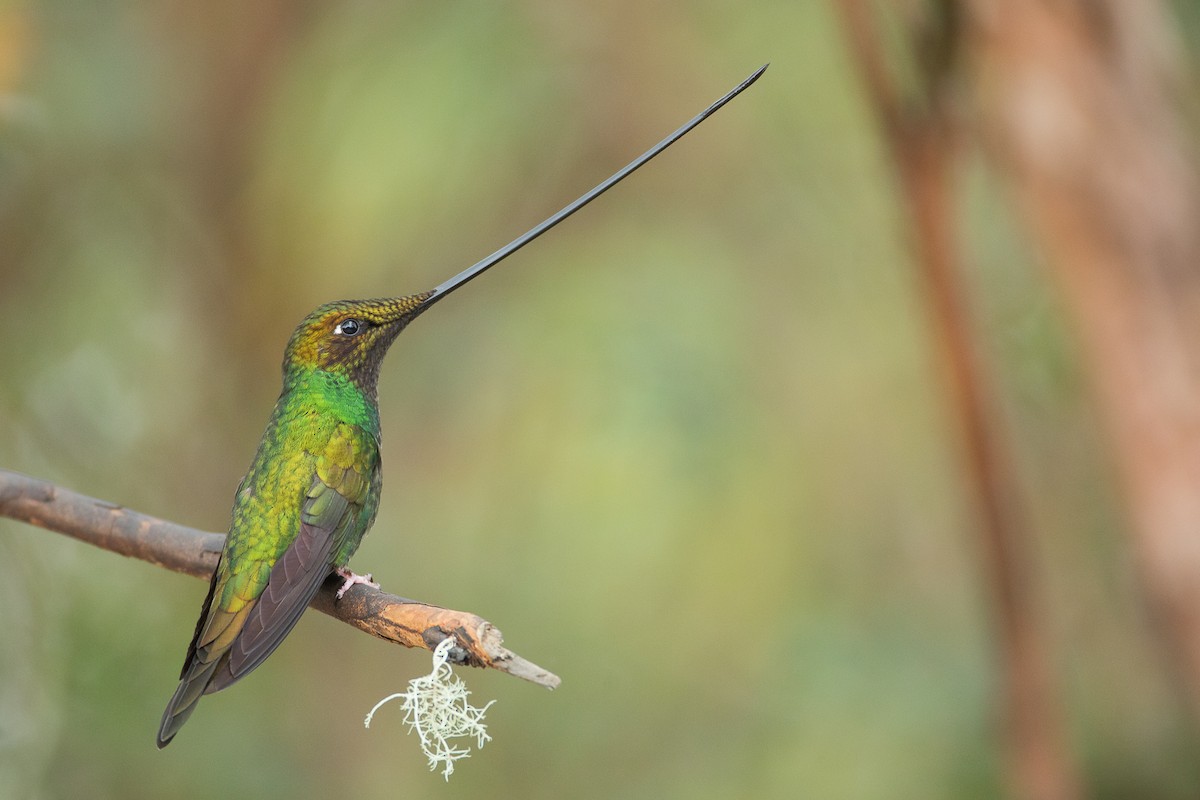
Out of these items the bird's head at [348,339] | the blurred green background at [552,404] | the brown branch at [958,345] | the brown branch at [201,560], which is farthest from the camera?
the blurred green background at [552,404]

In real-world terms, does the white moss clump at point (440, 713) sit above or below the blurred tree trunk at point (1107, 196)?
below

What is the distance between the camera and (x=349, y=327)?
1690mm

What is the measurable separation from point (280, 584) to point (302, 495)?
0.22 metres

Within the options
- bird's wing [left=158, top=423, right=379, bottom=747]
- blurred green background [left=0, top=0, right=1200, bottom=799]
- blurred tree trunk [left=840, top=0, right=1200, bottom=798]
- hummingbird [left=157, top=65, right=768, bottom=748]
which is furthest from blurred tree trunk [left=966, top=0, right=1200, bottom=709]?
bird's wing [left=158, top=423, right=379, bottom=747]

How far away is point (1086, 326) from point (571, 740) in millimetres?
2873

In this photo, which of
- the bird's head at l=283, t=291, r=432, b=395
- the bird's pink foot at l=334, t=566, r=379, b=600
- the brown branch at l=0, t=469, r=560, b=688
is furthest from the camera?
the bird's head at l=283, t=291, r=432, b=395

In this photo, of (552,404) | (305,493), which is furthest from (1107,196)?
(552,404)

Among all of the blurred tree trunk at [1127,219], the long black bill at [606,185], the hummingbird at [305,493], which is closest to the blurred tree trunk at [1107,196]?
the blurred tree trunk at [1127,219]

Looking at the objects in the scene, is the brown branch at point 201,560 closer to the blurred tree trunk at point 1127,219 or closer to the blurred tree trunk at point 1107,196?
the blurred tree trunk at point 1107,196

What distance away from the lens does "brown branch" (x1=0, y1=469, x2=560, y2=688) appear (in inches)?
46.3

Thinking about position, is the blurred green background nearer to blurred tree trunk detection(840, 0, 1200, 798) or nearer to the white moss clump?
blurred tree trunk detection(840, 0, 1200, 798)

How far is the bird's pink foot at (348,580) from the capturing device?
4.94 ft

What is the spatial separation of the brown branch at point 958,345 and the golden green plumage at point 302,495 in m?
1.39

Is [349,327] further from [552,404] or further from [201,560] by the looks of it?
[552,404]
